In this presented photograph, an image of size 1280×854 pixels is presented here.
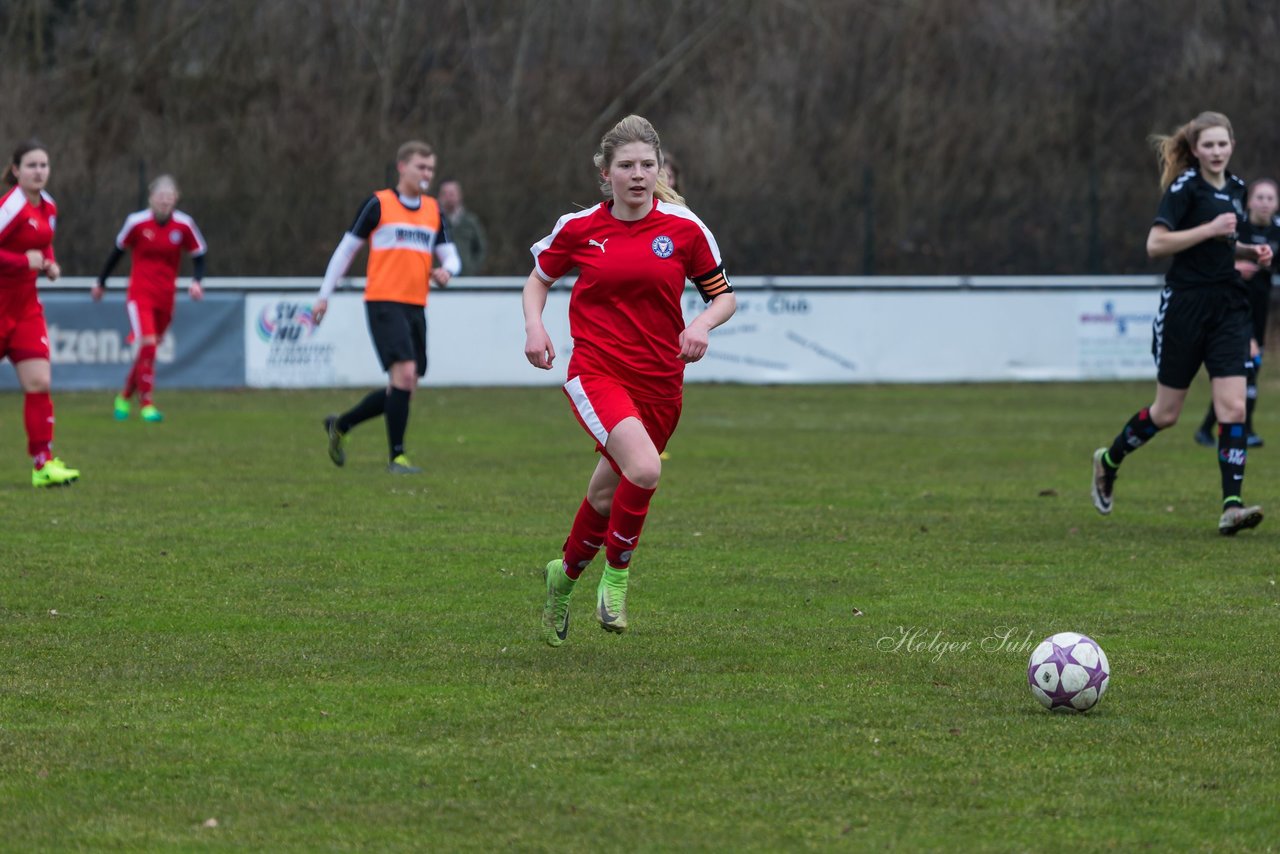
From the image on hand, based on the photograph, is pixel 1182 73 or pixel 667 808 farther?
pixel 1182 73

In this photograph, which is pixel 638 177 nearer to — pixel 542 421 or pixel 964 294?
pixel 542 421

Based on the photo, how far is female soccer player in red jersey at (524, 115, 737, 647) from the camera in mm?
6469

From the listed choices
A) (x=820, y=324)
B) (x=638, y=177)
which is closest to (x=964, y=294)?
(x=820, y=324)

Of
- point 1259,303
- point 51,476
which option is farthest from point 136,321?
point 1259,303

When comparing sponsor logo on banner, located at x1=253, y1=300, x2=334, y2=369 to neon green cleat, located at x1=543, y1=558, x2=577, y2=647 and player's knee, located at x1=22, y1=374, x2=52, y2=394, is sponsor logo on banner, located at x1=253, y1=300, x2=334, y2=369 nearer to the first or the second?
player's knee, located at x1=22, y1=374, x2=52, y2=394

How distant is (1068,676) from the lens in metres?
5.46

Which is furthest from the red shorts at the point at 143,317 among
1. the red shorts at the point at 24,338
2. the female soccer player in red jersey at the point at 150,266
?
the red shorts at the point at 24,338

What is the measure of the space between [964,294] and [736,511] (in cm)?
1325

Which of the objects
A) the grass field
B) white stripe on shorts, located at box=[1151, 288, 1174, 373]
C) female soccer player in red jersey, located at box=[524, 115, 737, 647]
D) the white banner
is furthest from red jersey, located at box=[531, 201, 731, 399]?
the white banner

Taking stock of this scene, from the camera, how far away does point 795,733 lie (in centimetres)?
521

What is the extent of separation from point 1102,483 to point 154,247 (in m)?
10.3

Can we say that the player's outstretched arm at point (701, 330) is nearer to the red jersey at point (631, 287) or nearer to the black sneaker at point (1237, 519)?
the red jersey at point (631, 287)

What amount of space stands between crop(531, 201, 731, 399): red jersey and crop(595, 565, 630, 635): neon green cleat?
0.63 m

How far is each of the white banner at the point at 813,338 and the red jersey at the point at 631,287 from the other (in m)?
14.5
